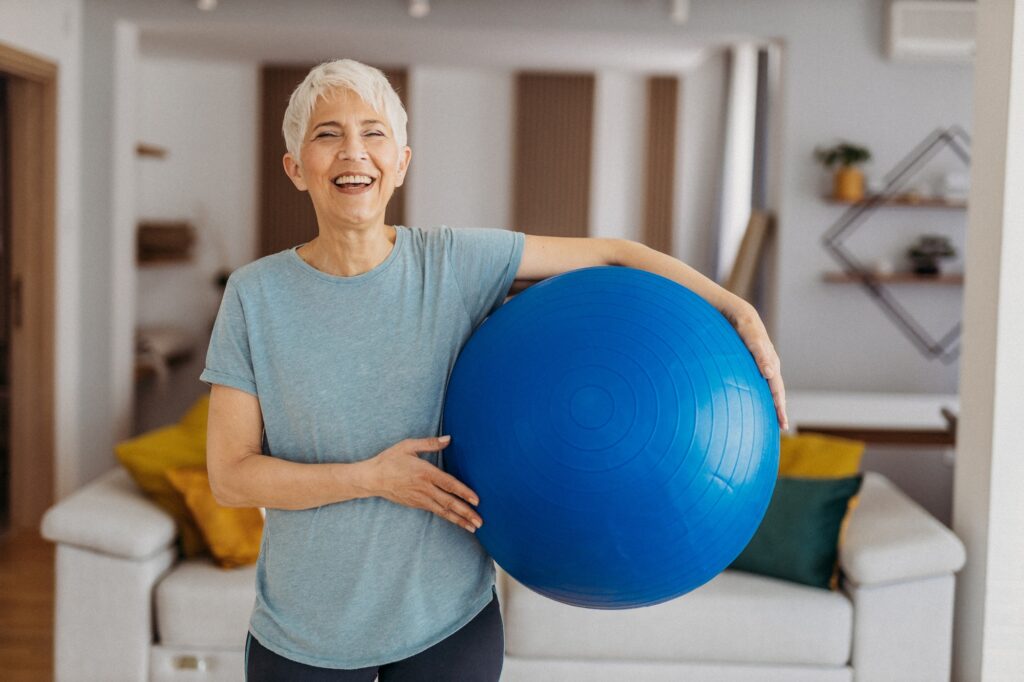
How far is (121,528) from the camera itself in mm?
2914

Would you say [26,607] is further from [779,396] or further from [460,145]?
[460,145]

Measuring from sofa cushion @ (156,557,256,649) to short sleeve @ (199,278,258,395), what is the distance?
5.51 ft

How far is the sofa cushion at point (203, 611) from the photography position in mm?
2904

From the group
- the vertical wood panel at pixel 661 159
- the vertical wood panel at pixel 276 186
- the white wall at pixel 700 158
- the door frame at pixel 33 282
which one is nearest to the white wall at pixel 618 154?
the vertical wood panel at pixel 661 159

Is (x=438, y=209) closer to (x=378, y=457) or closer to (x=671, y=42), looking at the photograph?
(x=671, y=42)

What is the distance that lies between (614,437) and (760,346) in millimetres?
280

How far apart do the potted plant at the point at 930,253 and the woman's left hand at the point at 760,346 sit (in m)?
3.64

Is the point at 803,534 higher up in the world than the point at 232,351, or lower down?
→ lower down

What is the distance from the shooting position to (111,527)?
9.55 ft

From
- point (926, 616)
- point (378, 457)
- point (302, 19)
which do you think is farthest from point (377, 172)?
point (302, 19)

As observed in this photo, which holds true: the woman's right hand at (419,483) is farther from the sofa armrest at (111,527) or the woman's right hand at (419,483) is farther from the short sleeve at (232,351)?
the sofa armrest at (111,527)

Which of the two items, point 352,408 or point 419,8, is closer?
point 352,408

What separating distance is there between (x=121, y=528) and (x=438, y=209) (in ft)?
13.0

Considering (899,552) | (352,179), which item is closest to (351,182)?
(352,179)
